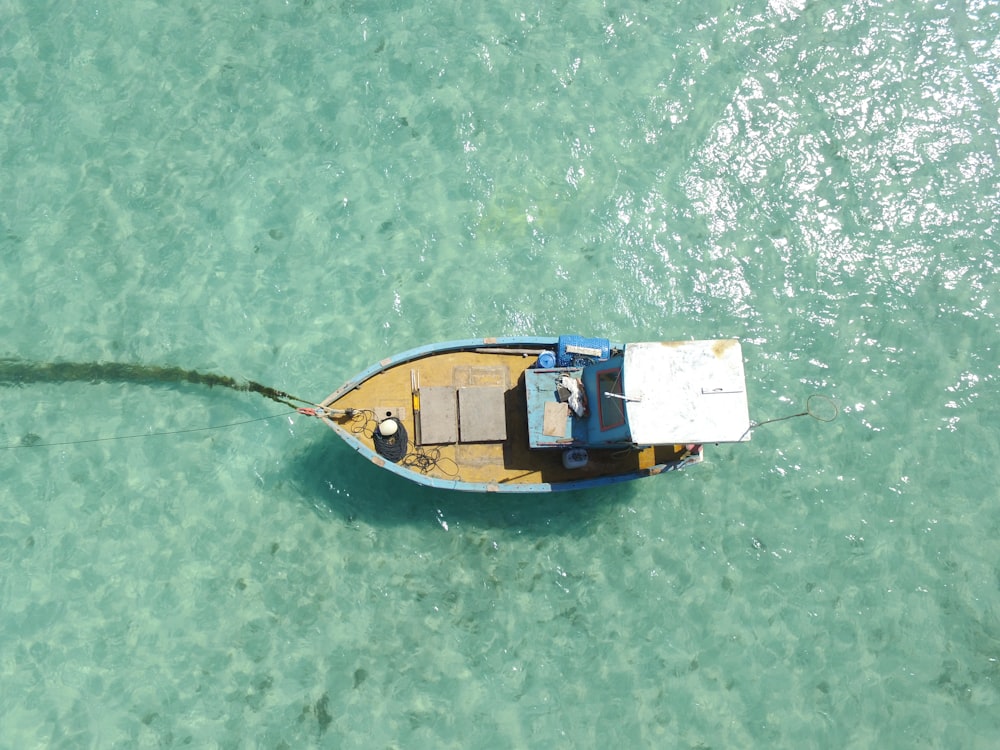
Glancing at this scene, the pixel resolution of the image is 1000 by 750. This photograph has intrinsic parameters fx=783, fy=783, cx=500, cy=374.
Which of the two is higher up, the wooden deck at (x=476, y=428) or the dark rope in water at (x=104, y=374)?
the dark rope in water at (x=104, y=374)

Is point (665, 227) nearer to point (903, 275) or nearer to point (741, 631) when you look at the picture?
point (903, 275)

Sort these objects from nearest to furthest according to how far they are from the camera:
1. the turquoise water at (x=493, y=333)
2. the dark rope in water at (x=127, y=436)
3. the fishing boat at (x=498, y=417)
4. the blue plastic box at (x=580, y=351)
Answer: the fishing boat at (x=498, y=417) < the blue plastic box at (x=580, y=351) < the turquoise water at (x=493, y=333) < the dark rope in water at (x=127, y=436)

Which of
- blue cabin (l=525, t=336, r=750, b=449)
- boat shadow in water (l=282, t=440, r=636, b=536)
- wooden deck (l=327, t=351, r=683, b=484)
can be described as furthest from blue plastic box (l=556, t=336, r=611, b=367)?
boat shadow in water (l=282, t=440, r=636, b=536)

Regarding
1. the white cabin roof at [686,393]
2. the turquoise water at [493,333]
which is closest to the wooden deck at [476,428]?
the turquoise water at [493,333]

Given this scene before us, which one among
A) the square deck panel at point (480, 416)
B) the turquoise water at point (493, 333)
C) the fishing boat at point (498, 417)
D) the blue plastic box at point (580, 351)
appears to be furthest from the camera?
the turquoise water at point (493, 333)

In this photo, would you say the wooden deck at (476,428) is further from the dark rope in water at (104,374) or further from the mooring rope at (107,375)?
the dark rope in water at (104,374)

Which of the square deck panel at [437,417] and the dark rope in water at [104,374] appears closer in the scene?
the square deck panel at [437,417]

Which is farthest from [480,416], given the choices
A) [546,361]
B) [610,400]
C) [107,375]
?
[107,375]

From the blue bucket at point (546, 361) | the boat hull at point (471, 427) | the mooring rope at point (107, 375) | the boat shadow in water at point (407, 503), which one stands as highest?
the mooring rope at point (107, 375)
